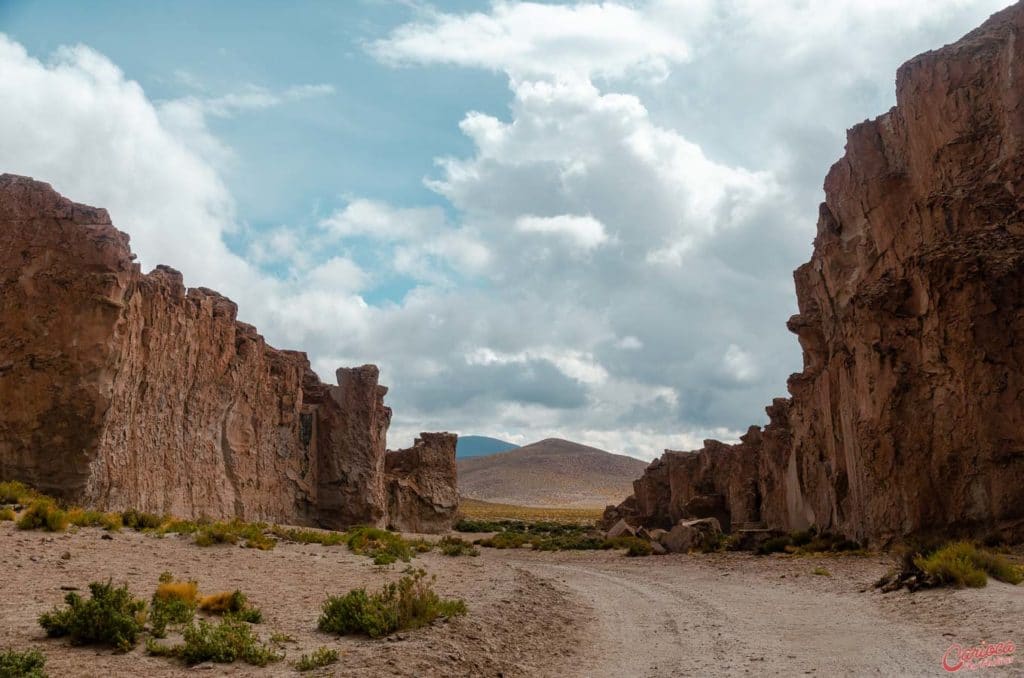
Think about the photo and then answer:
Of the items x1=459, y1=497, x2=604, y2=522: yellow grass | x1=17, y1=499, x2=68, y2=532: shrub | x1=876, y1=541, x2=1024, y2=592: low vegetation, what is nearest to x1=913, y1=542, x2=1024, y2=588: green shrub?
x1=876, y1=541, x2=1024, y2=592: low vegetation

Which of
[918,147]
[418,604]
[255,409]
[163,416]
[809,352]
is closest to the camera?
[418,604]

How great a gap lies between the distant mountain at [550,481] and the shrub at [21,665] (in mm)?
137640

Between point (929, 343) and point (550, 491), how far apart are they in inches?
5607

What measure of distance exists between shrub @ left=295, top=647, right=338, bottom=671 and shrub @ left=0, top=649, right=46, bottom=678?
241 centimetres

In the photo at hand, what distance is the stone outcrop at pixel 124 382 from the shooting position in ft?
77.4

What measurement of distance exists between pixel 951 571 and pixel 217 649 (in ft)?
39.2

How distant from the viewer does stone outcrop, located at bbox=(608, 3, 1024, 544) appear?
2212 cm

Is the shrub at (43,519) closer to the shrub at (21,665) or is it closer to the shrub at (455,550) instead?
the shrub at (21,665)

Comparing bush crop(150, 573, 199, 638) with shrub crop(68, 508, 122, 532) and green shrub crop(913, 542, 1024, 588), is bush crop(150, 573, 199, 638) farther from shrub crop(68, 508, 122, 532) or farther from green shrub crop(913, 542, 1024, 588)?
green shrub crop(913, 542, 1024, 588)

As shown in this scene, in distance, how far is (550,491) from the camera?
163 metres

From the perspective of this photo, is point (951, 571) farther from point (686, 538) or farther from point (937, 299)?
point (686, 538)

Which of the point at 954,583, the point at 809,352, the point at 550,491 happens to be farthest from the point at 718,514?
the point at 550,491

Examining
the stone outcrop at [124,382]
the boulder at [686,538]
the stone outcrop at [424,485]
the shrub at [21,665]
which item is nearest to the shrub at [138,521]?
the stone outcrop at [124,382]

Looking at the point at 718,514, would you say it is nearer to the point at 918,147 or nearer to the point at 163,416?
the point at 918,147
